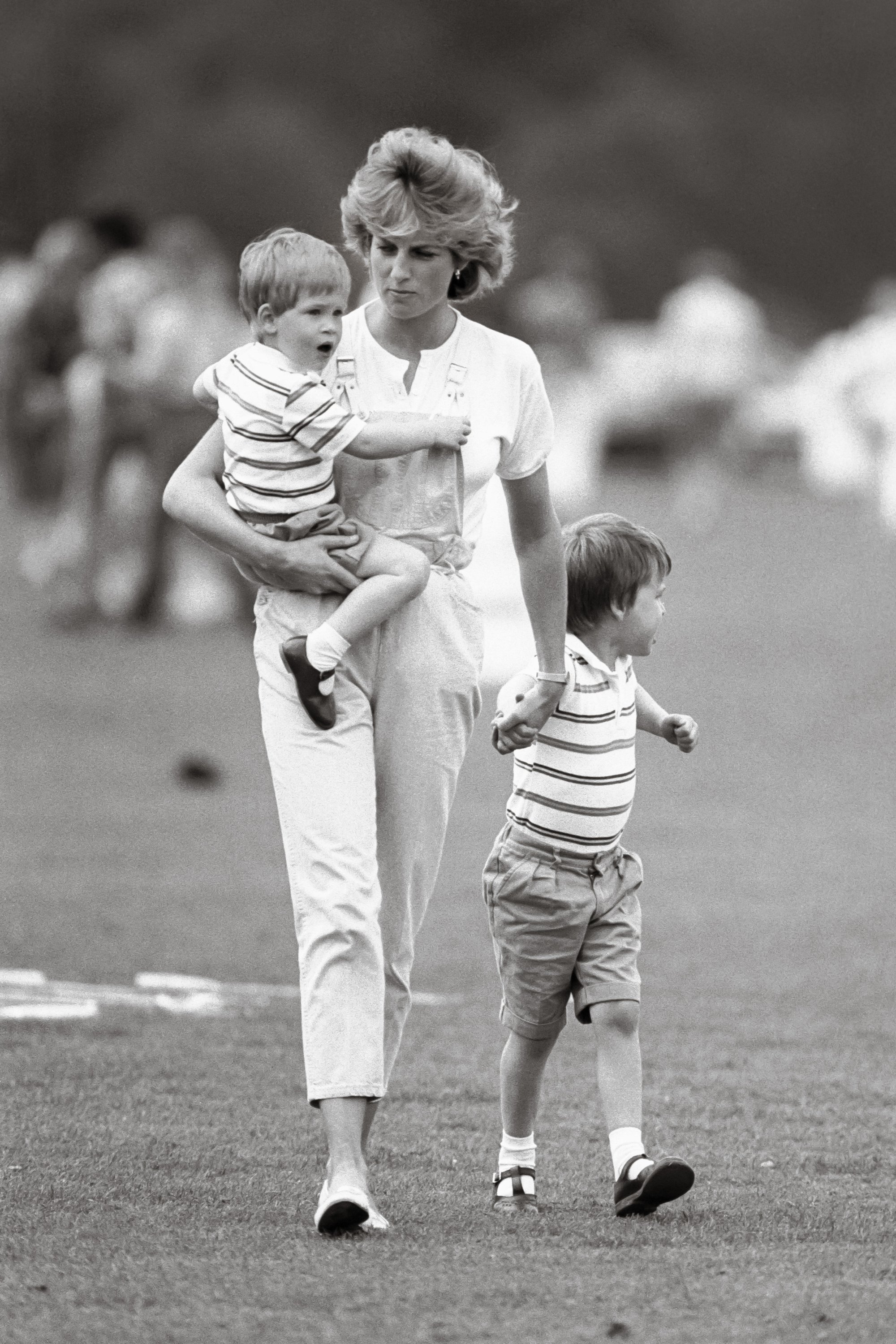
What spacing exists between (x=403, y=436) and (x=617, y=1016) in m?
1.21

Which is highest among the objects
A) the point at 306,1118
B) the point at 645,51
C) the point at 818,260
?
the point at 645,51

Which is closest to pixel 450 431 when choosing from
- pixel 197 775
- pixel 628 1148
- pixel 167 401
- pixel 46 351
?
pixel 628 1148

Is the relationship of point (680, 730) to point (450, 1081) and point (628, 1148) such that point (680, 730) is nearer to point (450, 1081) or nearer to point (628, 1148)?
point (628, 1148)

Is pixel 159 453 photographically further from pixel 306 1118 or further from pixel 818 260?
pixel 818 260

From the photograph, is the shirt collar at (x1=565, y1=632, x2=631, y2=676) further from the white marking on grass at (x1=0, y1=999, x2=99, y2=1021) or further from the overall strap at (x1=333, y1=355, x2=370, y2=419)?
the white marking on grass at (x1=0, y1=999, x2=99, y2=1021)

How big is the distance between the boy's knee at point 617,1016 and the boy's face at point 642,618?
27.3 inches

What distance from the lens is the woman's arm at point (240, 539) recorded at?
4.65 metres

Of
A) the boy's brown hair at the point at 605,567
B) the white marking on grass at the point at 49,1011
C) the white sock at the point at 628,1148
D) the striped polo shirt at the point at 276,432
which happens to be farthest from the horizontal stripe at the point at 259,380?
the white marking on grass at the point at 49,1011

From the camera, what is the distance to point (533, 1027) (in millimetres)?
4918

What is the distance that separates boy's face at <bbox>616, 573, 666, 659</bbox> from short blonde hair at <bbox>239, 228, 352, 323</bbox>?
0.86 meters

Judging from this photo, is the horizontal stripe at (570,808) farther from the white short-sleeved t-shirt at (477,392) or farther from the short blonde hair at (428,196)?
the short blonde hair at (428,196)

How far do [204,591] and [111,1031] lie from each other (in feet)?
35.4

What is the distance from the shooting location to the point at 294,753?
470 cm

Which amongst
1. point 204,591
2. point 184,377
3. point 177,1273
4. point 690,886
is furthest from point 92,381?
point 177,1273
